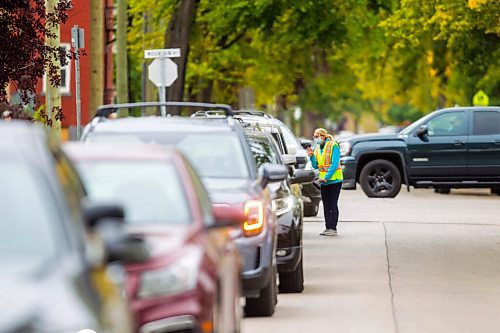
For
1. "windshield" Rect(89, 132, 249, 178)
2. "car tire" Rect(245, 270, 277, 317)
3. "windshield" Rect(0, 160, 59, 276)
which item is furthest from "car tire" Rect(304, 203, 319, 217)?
"windshield" Rect(0, 160, 59, 276)

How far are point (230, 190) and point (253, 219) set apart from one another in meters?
0.30

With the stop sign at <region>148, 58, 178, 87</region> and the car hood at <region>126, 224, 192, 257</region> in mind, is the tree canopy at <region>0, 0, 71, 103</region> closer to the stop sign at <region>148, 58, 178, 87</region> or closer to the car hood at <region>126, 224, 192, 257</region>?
the stop sign at <region>148, 58, 178, 87</region>

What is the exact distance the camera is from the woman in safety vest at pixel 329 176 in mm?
25031

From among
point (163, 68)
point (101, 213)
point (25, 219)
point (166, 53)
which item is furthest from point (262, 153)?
point (163, 68)

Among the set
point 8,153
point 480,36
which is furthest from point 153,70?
point 8,153

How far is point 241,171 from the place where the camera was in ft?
45.1

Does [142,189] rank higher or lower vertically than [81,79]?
higher

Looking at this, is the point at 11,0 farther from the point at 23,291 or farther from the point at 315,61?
the point at 315,61

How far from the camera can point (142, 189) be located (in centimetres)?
938

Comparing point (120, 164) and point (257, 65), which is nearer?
point (120, 164)

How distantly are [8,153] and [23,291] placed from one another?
98 centimetres

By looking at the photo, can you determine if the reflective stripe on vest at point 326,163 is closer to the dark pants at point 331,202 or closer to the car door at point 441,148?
the dark pants at point 331,202

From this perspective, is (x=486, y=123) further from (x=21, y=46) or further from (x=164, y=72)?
(x=21, y=46)

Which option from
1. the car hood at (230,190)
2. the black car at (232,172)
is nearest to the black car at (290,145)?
the black car at (232,172)
